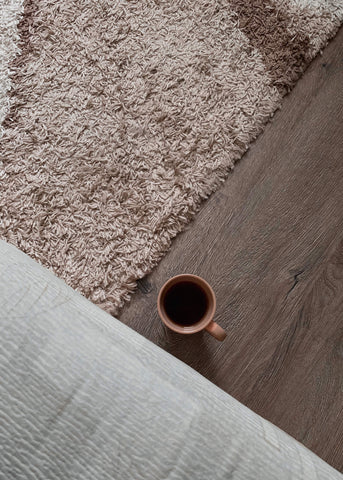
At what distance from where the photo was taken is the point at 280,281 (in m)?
0.86

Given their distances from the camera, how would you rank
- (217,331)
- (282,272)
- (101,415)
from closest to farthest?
(101,415), (217,331), (282,272)

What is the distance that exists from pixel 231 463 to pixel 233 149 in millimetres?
655

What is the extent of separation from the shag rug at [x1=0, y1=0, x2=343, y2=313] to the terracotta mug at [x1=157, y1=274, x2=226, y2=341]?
0.09 metres

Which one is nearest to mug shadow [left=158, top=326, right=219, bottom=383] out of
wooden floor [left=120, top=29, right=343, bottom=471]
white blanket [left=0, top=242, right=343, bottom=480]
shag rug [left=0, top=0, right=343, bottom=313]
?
wooden floor [left=120, top=29, right=343, bottom=471]

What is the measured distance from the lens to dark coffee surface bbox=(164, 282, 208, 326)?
0.78 metres

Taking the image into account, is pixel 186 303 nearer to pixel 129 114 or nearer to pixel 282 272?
pixel 282 272

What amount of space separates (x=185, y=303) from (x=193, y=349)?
4.4 inches

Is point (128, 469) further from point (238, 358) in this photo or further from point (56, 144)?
point (56, 144)

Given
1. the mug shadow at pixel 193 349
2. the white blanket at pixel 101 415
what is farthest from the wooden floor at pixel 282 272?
the white blanket at pixel 101 415

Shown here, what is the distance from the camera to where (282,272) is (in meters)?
0.86

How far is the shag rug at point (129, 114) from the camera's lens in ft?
2.78

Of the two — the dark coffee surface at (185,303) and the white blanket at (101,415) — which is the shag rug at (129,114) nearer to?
the dark coffee surface at (185,303)

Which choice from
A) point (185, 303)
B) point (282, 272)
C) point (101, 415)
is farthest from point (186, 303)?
point (101, 415)

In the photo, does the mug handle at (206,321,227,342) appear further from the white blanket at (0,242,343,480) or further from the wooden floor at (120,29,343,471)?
the white blanket at (0,242,343,480)
